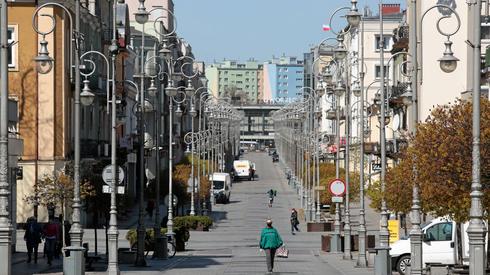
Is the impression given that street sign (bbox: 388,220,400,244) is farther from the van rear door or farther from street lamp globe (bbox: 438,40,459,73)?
street lamp globe (bbox: 438,40,459,73)

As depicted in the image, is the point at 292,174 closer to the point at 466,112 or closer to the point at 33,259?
the point at 33,259

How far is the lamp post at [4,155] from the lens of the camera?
824 inches

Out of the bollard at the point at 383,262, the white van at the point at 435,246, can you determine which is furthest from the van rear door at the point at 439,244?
the bollard at the point at 383,262

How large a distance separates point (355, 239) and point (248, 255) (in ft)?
15.9

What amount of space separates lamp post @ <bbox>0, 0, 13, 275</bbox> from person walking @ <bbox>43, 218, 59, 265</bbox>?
19.0 metres

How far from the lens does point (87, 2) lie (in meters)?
71.1

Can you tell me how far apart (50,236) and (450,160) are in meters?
14.6

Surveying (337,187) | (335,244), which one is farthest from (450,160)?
(335,244)

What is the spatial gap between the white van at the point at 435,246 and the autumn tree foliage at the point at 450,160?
6.83 m

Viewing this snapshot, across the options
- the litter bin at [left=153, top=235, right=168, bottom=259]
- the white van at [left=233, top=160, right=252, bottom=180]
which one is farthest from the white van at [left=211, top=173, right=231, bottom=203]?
the litter bin at [left=153, top=235, right=168, bottom=259]

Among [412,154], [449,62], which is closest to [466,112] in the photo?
[412,154]

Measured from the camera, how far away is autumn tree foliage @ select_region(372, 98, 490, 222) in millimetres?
29906

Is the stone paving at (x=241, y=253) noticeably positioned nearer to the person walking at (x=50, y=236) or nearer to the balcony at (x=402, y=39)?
the person walking at (x=50, y=236)

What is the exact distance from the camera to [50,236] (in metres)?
40.6
